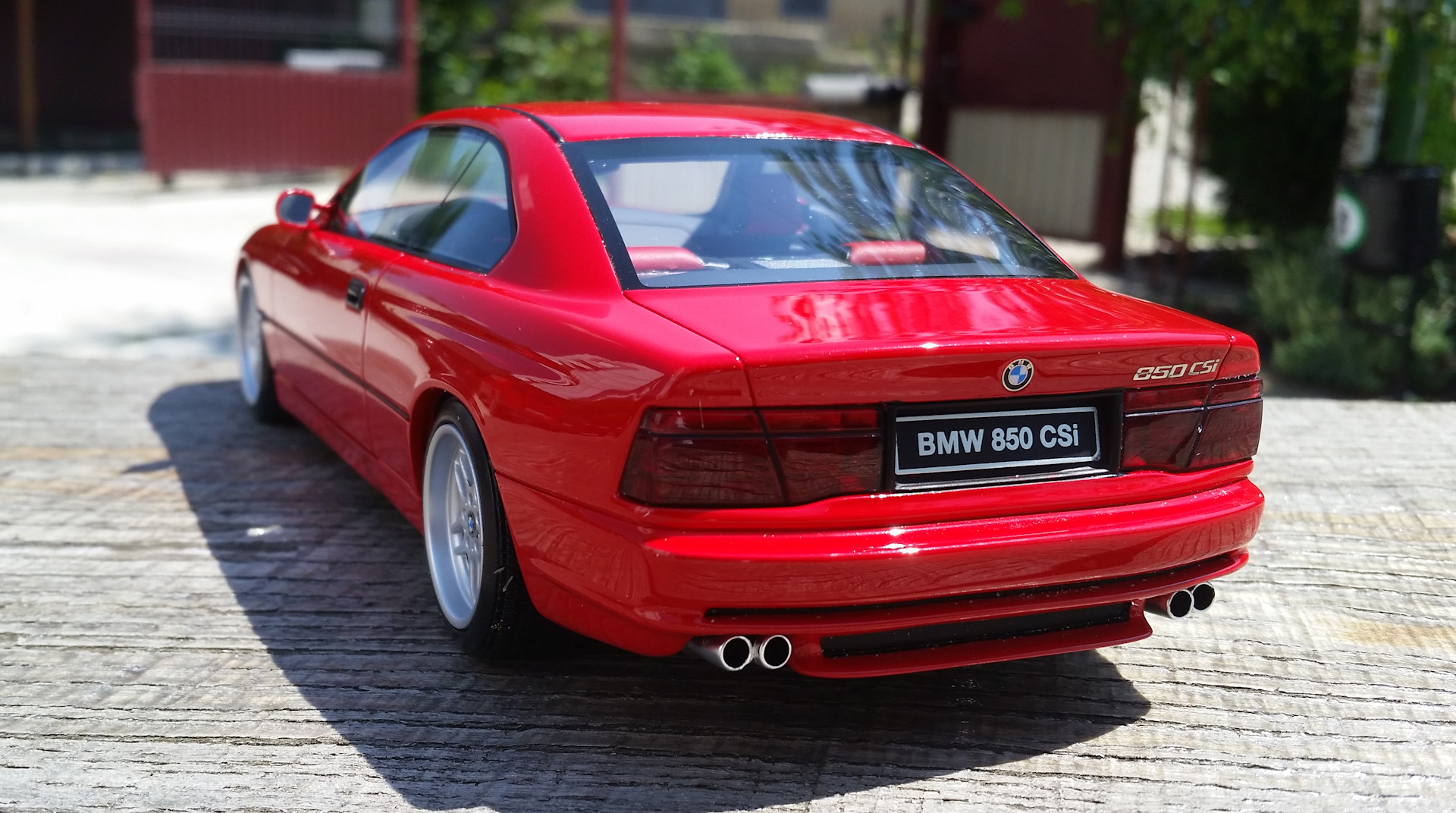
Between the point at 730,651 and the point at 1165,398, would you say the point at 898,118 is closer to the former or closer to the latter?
the point at 1165,398

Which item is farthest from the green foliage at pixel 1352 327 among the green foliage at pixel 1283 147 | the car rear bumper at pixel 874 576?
the car rear bumper at pixel 874 576

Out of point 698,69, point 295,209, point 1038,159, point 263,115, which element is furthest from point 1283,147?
point 263,115

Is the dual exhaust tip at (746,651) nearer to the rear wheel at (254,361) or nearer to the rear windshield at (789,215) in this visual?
the rear windshield at (789,215)

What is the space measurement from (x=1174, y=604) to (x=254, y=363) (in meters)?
4.04

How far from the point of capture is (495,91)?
16641mm

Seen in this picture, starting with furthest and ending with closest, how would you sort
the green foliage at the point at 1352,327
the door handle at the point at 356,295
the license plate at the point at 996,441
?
Answer: the green foliage at the point at 1352,327
the door handle at the point at 356,295
the license plate at the point at 996,441

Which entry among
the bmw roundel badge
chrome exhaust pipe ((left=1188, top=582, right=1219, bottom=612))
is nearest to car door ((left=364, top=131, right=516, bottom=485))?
the bmw roundel badge

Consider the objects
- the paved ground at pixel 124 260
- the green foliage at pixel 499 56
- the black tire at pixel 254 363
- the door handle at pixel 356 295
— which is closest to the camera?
the door handle at pixel 356 295

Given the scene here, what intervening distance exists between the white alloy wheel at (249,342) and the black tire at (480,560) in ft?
7.23

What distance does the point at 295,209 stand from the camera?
17.1ft

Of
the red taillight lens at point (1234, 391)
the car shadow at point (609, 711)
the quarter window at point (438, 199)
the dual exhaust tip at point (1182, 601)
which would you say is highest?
the quarter window at point (438, 199)

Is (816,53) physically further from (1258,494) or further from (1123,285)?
(1258,494)

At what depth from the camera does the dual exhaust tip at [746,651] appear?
291 cm

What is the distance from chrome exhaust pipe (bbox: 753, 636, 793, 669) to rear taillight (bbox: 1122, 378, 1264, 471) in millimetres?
834
